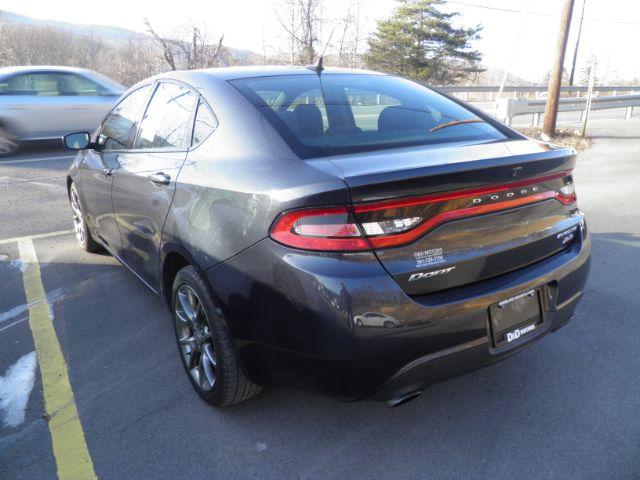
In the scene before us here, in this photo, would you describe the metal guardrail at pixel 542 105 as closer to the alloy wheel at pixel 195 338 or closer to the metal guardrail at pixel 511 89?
the metal guardrail at pixel 511 89

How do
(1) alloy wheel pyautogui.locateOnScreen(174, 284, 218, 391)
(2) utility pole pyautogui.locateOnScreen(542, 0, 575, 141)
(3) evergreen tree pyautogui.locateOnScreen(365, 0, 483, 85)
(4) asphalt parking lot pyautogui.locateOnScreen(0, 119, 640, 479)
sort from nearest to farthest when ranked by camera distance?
1. (4) asphalt parking lot pyautogui.locateOnScreen(0, 119, 640, 479)
2. (1) alloy wheel pyautogui.locateOnScreen(174, 284, 218, 391)
3. (2) utility pole pyautogui.locateOnScreen(542, 0, 575, 141)
4. (3) evergreen tree pyautogui.locateOnScreen(365, 0, 483, 85)

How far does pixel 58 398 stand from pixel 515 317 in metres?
2.34

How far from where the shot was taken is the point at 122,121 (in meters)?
3.80

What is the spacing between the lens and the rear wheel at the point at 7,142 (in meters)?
9.76

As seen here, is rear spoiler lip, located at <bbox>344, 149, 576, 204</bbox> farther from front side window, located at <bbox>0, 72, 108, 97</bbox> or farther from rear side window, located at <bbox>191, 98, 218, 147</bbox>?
front side window, located at <bbox>0, 72, 108, 97</bbox>

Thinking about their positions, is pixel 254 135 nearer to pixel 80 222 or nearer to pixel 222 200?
pixel 222 200

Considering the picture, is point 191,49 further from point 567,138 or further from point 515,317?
point 515,317

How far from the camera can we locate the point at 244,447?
7.75 ft

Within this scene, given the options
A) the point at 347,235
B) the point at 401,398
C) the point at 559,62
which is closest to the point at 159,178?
the point at 347,235

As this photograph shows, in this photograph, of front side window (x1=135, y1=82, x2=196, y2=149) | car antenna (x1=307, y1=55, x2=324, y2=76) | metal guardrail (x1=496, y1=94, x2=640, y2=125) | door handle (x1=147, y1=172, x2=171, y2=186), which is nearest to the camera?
A: door handle (x1=147, y1=172, x2=171, y2=186)

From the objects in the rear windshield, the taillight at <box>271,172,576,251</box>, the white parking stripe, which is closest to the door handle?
the rear windshield

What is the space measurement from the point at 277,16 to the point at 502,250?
23.5m

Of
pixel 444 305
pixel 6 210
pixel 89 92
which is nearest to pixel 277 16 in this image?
pixel 89 92

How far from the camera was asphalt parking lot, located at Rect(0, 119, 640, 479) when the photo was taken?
2.23 metres
